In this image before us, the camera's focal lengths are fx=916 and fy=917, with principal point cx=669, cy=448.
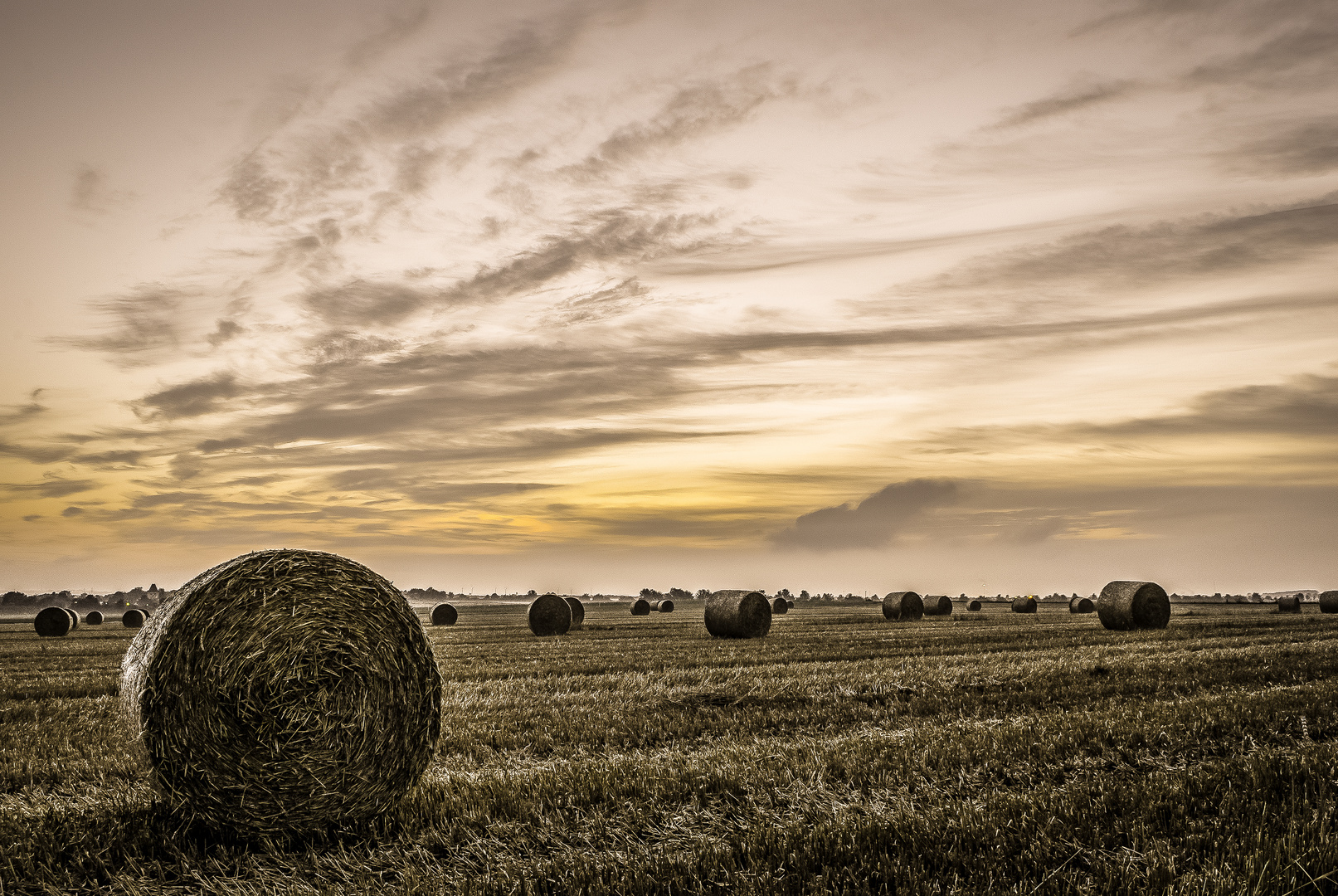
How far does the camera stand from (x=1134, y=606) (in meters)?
31.2

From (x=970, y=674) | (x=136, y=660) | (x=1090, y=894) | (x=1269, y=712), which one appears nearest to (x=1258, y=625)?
(x=970, y=674)

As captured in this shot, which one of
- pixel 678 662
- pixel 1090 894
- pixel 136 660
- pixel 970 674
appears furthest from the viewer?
pixel 678 662

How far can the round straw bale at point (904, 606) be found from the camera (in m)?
44.6

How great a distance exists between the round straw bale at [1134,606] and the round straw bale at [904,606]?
1289 cm

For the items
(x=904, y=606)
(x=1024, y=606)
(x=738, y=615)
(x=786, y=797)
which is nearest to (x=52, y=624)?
(x=738, y=615)

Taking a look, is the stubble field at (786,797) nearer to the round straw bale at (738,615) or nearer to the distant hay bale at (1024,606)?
the round straw bale at (738,615)

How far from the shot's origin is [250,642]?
8.07 m

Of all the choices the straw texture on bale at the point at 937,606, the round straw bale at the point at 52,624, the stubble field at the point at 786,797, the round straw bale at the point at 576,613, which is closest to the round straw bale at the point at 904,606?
the straw texture on bale at the point at 937,606

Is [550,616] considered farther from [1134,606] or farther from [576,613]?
[1134,606]

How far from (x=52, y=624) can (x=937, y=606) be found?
43982 mm

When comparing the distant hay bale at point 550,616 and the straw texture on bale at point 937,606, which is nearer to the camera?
the distant hay bale at point 550,616

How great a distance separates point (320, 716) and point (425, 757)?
104 centimetres

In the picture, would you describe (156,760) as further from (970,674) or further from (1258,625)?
(1258,625)

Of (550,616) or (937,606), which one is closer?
(550,616)
